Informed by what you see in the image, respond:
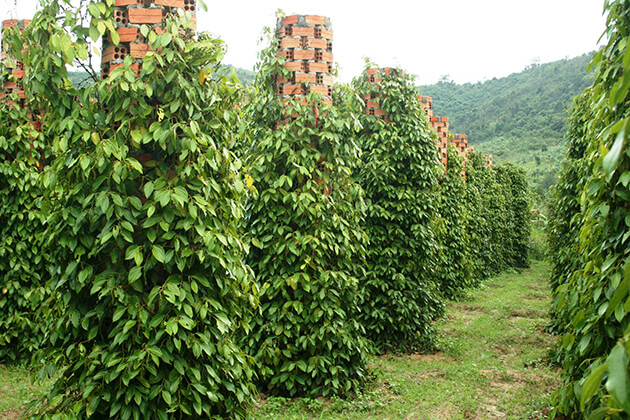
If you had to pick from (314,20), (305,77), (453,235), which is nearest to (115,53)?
(305,77)

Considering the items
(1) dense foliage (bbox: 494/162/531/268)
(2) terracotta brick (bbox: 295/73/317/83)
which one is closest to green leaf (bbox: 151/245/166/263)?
(2) terracotta brick (bbox: 295/73/317/83)

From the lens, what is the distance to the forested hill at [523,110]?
30031 mm

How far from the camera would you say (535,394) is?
453cm

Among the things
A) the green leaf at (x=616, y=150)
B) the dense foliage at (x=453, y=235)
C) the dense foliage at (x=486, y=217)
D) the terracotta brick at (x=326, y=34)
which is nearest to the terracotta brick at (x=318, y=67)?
the terracotta brick at (x=326, y=34)

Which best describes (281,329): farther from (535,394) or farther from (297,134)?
(535,394)

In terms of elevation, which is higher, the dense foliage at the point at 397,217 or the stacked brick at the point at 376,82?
the stacked brick at the point at 376,82

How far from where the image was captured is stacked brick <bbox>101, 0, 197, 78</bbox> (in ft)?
9.20

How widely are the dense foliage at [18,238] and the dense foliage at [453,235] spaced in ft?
20.9

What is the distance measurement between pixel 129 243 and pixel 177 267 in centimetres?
32

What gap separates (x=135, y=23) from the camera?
9.26 ft

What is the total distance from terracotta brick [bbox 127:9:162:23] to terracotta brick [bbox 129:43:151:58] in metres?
0.16

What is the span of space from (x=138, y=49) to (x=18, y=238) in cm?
352

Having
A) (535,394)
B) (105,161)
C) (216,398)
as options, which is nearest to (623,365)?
(216,398)

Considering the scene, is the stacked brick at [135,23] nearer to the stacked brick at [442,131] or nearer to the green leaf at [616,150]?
the green leaf at [616,150]
